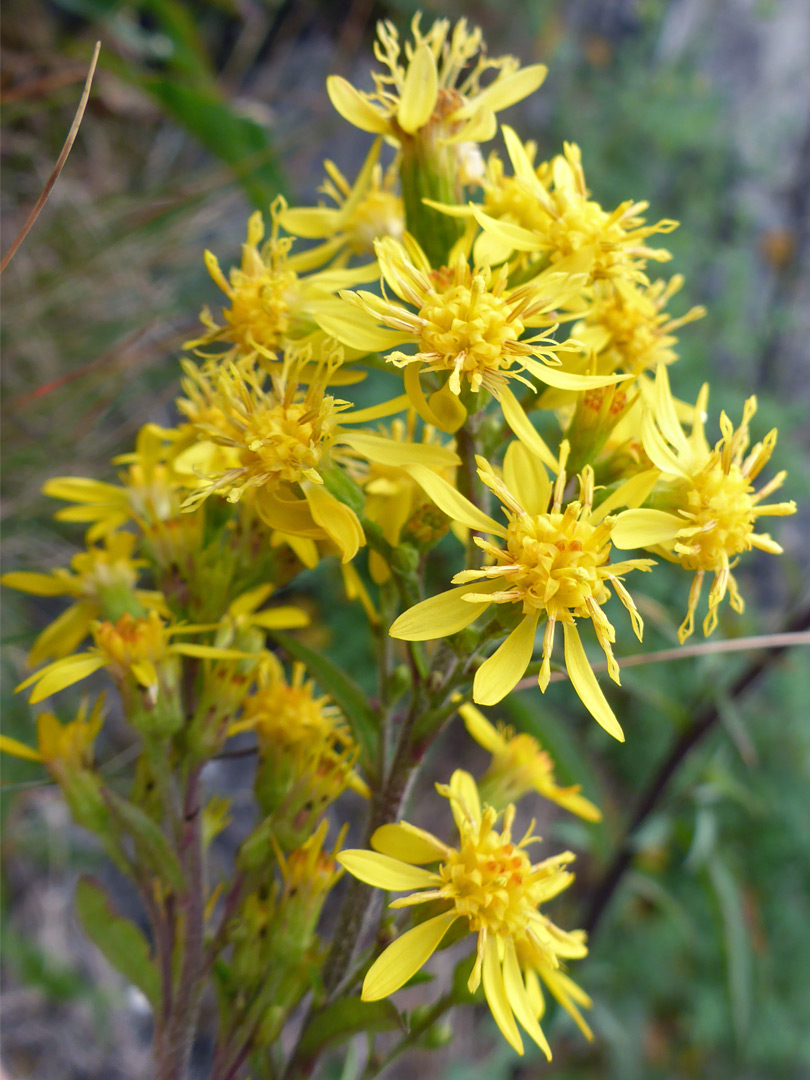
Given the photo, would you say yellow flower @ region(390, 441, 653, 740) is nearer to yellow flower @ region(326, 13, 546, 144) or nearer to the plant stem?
yellow flower @ region(326, 13, 546, 144)

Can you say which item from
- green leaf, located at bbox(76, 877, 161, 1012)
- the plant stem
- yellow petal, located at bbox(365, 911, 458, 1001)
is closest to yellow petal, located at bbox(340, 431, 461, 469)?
yellow petal, located at bbox(365, 911, 458, 1001)

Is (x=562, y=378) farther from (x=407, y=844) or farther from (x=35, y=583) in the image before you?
(x=35, y=583)

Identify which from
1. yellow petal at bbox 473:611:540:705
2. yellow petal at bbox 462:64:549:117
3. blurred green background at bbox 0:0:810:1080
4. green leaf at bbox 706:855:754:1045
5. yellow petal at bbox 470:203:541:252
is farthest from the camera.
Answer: blurred green background at bbox 0:0:810:1080

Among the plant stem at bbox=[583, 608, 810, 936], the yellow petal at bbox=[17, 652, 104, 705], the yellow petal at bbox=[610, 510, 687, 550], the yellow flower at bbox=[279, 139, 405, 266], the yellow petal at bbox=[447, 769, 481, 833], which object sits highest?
the yellow flower at bbox=[279, 139, 405, 266]

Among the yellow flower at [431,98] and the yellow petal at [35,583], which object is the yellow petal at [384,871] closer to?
the yellow petal at [35,583]

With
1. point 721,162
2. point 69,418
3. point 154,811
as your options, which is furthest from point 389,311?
point 721,162

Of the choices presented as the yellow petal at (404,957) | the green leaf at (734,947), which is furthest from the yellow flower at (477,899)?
the green leaf at (734,947)

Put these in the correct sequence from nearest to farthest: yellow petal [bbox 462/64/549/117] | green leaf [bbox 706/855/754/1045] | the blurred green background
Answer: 1. yellow petal [bbox 462/64/549/117]
2. green leaf [bbox 706/855/754/1045]
3. the blurred green background
